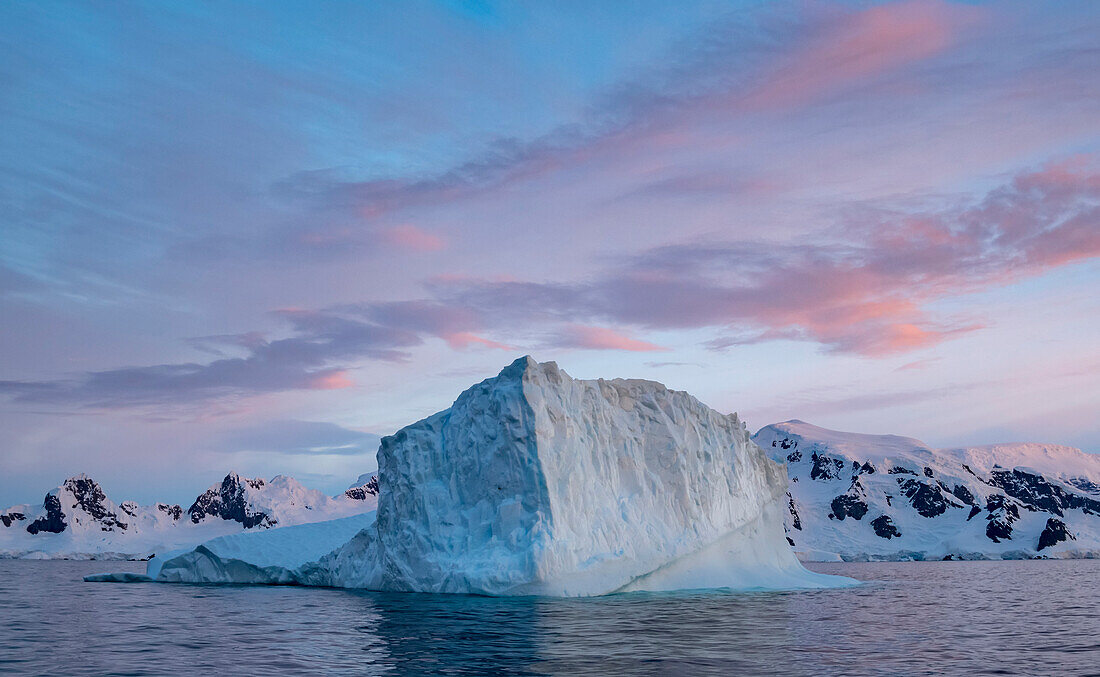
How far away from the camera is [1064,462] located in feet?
552

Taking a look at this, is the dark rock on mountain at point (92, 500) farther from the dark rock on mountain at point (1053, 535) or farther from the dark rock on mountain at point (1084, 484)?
the dark rock on mountain at point (1084, 484)

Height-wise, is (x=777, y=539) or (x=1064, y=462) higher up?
(x=1064, y=462)

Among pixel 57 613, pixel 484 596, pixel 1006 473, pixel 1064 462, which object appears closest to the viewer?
pixel 57 613

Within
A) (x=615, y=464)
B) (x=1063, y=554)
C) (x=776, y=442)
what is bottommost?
(x=1063, y=554)

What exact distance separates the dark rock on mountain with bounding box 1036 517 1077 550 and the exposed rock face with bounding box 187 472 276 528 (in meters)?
119

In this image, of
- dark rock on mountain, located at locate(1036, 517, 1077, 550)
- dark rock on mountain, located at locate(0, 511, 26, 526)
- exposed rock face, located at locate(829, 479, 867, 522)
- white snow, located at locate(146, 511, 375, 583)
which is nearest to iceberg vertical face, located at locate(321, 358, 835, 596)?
white snow, located at locate(146, 511, 375, 583)

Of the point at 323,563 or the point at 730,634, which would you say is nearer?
the point at 730,634

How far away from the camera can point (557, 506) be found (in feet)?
104

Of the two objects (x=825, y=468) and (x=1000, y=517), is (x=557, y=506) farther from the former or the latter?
(x=825, y=468)

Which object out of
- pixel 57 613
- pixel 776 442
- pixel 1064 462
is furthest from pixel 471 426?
pixel 1064 462

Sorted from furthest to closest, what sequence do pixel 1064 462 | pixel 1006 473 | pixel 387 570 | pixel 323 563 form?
1. pixel 1064 462
2. pixel 1006 473
3. pixel 323 563
4. pixel 387 570

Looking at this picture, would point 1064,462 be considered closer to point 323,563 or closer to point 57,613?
point 323,563

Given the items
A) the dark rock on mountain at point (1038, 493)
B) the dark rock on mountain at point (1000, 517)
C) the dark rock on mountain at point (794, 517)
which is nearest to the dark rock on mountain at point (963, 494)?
the dark rock on mountain at point (1000, 517)

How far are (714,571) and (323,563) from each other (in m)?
16.9
